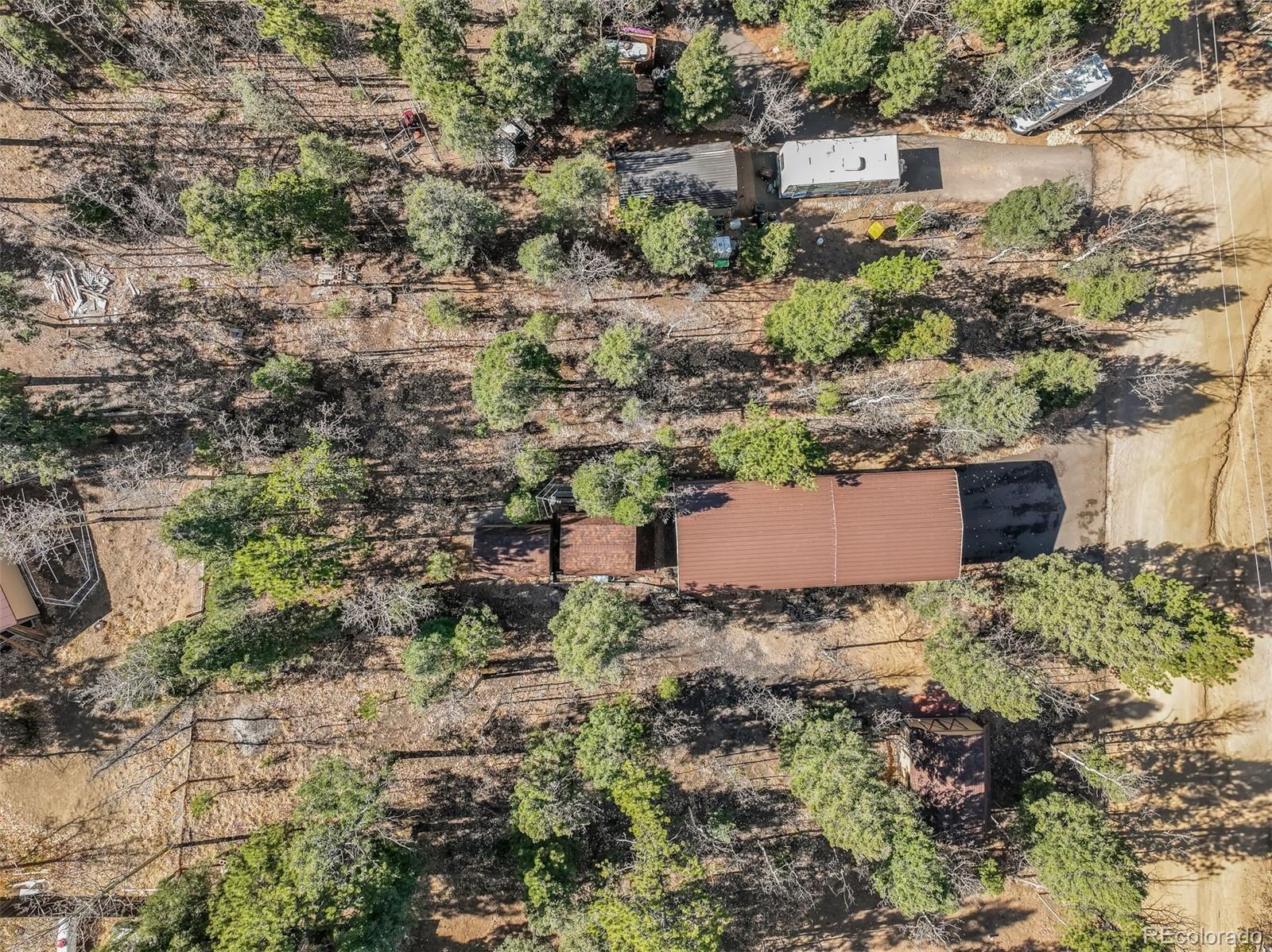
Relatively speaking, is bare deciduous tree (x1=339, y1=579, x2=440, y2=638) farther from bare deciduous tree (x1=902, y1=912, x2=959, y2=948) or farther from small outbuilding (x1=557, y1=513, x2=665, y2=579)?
bare deciduous tree (x1=902, y1=912, x2=959, y2=948)

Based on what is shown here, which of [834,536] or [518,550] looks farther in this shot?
[518,550]

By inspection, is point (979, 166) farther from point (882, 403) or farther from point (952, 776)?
point (952, 776)

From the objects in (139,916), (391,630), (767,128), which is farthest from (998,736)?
(139,916)

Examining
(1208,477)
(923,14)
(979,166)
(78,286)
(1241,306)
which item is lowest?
(1208,477)

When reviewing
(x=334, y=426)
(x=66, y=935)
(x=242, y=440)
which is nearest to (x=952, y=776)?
(x=334, y=426)

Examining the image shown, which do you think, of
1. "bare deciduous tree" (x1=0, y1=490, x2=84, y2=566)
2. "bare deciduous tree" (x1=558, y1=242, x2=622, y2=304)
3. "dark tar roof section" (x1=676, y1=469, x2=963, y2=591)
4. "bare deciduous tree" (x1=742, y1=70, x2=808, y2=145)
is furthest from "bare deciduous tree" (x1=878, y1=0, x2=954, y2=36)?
"bare deciduous tree" (x1=0, y1=490, x2=84, y2=566)

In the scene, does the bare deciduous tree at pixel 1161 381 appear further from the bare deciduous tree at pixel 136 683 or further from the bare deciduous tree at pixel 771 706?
the bare deciduous tree at pixel 136 683
